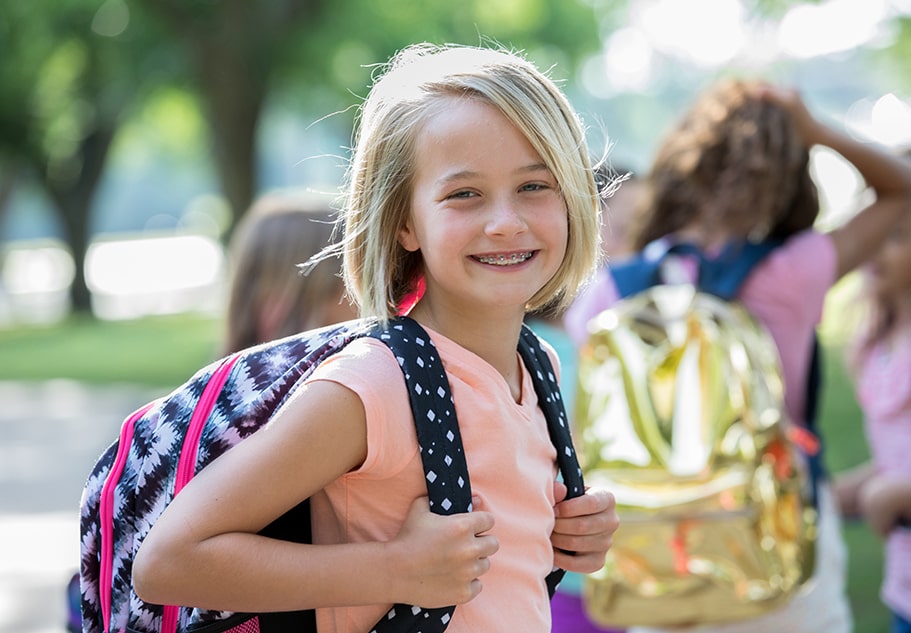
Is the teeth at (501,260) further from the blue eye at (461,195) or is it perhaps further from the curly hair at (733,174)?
the curly hair at (733,174)

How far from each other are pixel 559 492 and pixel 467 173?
51cm

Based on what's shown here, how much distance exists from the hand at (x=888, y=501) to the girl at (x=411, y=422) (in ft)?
5.71

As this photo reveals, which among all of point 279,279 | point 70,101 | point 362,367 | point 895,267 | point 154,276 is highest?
point 70,101

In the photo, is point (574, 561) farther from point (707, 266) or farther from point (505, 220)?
point (707, 266)

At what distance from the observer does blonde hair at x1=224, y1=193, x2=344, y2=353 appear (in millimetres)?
3525

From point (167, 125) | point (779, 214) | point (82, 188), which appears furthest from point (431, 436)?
point (167, 125)

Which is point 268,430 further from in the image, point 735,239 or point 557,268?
point 735,239

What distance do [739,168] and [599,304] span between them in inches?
20.4

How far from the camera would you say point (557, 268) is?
1.98 metres

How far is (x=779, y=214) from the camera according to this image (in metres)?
3.60

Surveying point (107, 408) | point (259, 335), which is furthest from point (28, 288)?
point (259, 335)

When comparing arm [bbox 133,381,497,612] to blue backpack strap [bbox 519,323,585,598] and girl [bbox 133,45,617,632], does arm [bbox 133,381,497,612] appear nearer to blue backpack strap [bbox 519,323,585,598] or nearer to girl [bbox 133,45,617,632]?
girl [bbox 133,45,617,632]

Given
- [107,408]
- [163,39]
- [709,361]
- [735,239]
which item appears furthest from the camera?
[163,39]

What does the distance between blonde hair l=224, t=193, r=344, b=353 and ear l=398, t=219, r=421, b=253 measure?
1.52m
